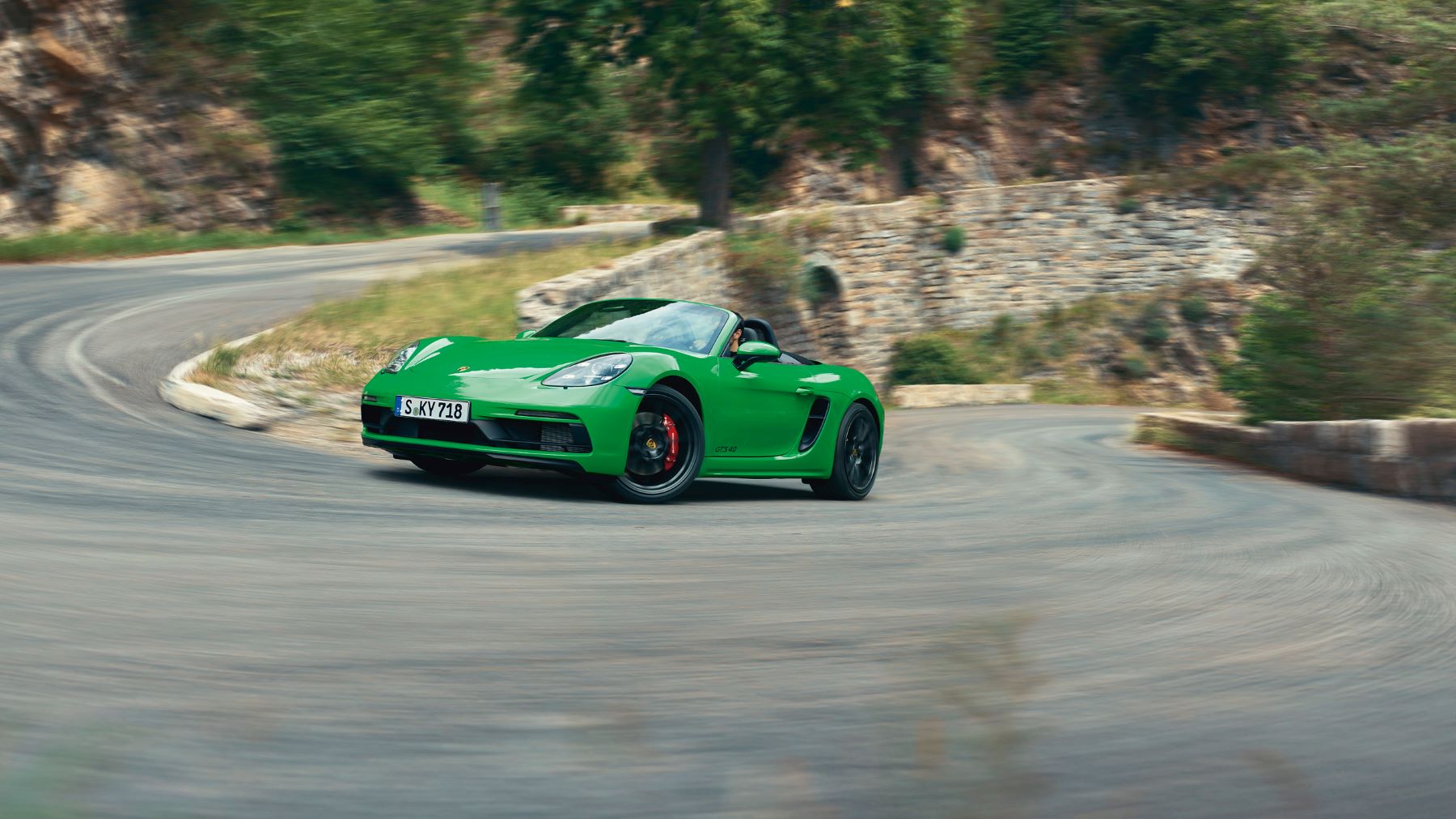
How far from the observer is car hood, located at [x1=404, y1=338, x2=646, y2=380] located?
25.1ft

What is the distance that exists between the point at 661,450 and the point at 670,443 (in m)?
0.10

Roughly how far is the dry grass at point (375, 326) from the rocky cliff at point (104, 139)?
1468 centimetres

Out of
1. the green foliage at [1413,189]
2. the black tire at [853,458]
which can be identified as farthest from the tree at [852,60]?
the black tire at [853,458]

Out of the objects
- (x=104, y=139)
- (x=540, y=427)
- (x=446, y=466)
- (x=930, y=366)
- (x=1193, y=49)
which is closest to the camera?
(x=540, y=427)

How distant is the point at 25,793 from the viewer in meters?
2.47

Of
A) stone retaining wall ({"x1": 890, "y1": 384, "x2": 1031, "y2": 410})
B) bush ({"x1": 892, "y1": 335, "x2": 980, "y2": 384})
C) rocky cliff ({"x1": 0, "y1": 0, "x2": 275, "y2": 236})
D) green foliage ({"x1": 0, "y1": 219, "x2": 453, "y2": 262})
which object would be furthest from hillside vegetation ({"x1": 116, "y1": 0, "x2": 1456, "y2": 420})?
stone retaining wall ({"x1": 890, "y1": 384, "x2": 1031, "y2": 410})

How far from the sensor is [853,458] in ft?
31.8

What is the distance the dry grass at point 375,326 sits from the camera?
1190cm

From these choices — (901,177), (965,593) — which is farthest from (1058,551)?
(901,177)

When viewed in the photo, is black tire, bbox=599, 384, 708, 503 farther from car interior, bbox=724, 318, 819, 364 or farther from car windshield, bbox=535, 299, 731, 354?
car interior, bbox=724, 318, 819, 364

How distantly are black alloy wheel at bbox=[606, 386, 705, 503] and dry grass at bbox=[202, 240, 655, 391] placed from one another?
466cm

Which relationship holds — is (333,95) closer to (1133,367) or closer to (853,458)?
(1133,367)

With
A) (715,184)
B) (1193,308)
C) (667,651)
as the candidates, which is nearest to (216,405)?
(667,651)

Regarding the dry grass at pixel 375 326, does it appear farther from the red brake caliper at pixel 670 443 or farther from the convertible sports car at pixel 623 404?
the red brake caliper at pixel 670 443
